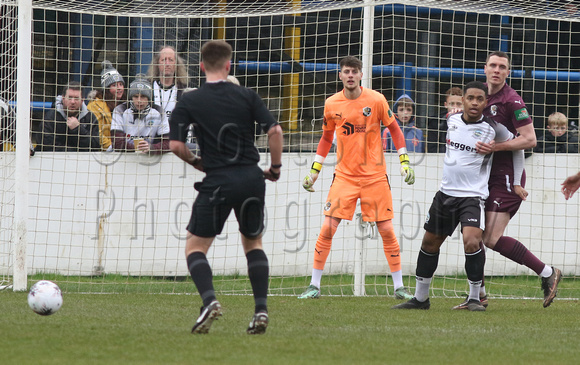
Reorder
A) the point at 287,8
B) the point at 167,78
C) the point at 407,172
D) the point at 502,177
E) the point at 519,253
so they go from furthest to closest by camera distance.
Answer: the point at 167,78 → the point at 287,8 → the point at 407,172 → the point at 519,253 → the point at 502,177

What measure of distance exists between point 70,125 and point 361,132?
13.2ft

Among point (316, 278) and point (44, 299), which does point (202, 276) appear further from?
point (316, 278)

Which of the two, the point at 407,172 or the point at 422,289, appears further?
the point at 407,172

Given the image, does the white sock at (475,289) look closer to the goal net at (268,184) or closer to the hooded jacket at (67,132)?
the goal net at (268,184)

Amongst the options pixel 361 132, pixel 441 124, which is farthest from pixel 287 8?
pixel 441 124

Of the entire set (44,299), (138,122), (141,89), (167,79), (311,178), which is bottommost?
(44,299)

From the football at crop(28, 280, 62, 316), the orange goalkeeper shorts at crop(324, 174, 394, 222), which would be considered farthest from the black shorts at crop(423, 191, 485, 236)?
the football at crop(28, 280, 62, 316)

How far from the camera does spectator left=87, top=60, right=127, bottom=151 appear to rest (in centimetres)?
1108

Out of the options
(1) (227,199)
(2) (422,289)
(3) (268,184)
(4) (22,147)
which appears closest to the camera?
(1) (227,199)

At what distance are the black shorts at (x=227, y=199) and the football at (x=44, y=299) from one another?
1.22 m

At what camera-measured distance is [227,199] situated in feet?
18.8

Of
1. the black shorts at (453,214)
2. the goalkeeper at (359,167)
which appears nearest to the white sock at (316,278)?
the goalkeeper at (359,167)

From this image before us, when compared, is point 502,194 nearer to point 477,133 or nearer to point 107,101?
point 477,133

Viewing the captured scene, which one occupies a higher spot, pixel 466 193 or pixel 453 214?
pixel 466 193
